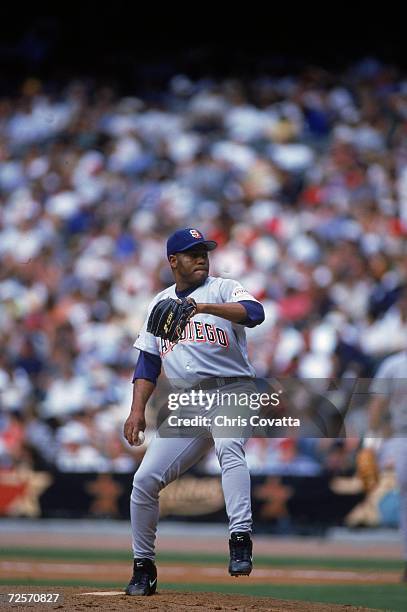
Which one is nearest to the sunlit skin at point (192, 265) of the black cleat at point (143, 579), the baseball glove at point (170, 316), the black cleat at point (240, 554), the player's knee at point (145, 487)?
the baseball glove at point (170, 316)

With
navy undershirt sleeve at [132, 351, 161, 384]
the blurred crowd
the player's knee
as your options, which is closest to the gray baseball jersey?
navy undershirt sleeve at [132, 351, 161, 384]

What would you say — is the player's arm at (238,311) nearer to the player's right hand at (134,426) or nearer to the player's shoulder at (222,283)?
the player's shoulder at (222,283)

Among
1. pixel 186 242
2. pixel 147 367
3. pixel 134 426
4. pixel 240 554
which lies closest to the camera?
pixel 240 554

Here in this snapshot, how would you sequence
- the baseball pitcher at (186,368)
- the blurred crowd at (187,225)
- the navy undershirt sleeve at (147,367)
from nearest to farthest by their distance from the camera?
the baseball pitcher at (186,368) < the navy undershirt sleeve at (147,367) < the blurred crowd at (187,225)

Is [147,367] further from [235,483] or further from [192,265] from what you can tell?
[235,483]

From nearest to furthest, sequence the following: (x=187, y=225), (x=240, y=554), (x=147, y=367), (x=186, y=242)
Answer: (x=240, y=554) → (x=186, y=242) → (x=147, y=367) → (x=187, y=225)

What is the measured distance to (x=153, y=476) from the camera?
15.3 ft

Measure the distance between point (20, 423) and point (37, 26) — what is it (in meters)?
7.44

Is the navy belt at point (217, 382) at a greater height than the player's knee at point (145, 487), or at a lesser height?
greater

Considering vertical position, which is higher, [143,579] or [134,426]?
[134,426]

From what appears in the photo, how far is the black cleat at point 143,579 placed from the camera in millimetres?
4777

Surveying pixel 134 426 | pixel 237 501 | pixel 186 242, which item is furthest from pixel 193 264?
pixel 237 501

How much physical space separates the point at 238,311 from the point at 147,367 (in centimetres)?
71

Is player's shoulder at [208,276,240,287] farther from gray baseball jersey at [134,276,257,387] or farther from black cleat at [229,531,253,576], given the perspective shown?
black cleat at [229,531,253,576]
